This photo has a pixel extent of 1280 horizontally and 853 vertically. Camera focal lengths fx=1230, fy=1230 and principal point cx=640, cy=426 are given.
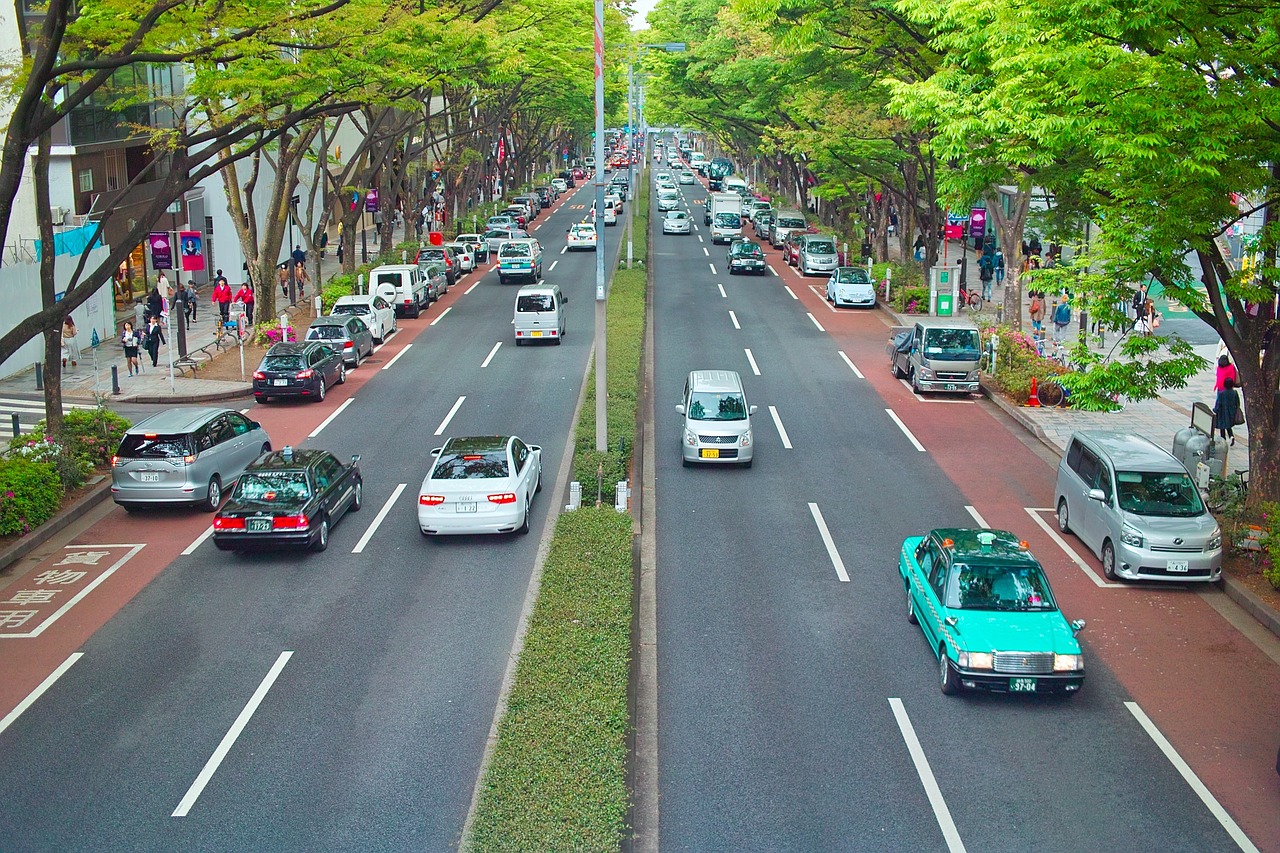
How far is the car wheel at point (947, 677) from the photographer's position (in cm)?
1477

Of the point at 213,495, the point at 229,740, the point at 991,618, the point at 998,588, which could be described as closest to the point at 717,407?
the point at 213,495

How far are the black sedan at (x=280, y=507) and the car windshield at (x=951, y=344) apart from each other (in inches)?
671

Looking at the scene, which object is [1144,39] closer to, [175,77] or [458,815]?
[458,815]

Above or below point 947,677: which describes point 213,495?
above

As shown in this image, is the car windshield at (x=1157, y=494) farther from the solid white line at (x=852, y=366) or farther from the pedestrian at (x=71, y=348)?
the pedestrian at (x=71, y=348)

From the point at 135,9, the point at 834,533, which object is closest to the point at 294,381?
the point at 135,9

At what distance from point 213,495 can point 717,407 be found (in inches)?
391

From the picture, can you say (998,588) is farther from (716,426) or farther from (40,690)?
(40,690)

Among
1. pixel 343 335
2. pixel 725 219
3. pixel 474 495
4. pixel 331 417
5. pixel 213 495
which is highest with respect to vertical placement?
pixel 725 219

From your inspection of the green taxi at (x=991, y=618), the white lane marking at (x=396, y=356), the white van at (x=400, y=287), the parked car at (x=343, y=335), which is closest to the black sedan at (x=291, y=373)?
the parked car at (x=343, y=335)

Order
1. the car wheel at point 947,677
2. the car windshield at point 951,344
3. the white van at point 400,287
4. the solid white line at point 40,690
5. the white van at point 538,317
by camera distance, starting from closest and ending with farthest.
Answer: the solid white line at point 40,690, the car wheel at point 947,677, the car windshield at point 951,344, the white van at point 538,317, the white van at point 400,287

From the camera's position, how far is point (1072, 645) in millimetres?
14523

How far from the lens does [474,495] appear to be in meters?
20.0

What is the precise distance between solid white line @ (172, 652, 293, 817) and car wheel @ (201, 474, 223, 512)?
717 centimetres
